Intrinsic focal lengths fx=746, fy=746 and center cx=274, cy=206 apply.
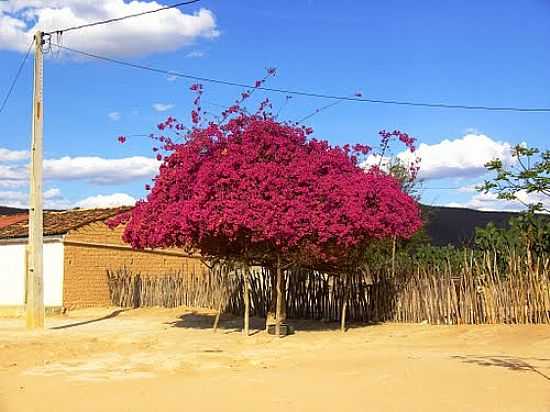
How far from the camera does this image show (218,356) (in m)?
12.5

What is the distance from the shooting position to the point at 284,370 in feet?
34.4

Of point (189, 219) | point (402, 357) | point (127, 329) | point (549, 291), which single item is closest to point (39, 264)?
point (127, 329)

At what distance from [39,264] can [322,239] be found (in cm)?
829

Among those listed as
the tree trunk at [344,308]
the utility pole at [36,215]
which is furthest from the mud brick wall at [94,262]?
the tree trunk at [344,308]

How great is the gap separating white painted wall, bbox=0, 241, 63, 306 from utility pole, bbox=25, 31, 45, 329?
18.2ft

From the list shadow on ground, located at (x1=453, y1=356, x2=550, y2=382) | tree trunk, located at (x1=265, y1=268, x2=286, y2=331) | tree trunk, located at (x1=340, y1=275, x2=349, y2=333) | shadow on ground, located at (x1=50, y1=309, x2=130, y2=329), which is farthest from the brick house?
shadow on ground, located at (x1=453, y1=356, x2=550, y2=382)

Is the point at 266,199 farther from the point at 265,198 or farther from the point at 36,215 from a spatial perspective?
the point at 36,215

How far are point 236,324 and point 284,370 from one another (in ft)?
27.6

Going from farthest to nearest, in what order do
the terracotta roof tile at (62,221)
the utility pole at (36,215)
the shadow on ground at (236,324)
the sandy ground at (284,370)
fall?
1. the terracotta roof tile at (62,221)
2. the utility pole at (36,215)
3. the shadow on ground at (236,324)
4. the sandy ground at (284,370)

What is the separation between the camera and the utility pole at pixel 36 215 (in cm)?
1880

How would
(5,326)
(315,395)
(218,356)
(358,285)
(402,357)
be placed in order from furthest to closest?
(5,326) → (358,285) → (218,356) → (402,357) → (315,395)

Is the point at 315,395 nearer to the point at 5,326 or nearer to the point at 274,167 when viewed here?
the point at 274,167

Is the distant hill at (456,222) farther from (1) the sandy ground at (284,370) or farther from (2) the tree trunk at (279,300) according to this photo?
(2) the tree trunk at (279,300)

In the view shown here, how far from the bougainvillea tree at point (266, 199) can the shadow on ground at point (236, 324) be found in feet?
5.46
